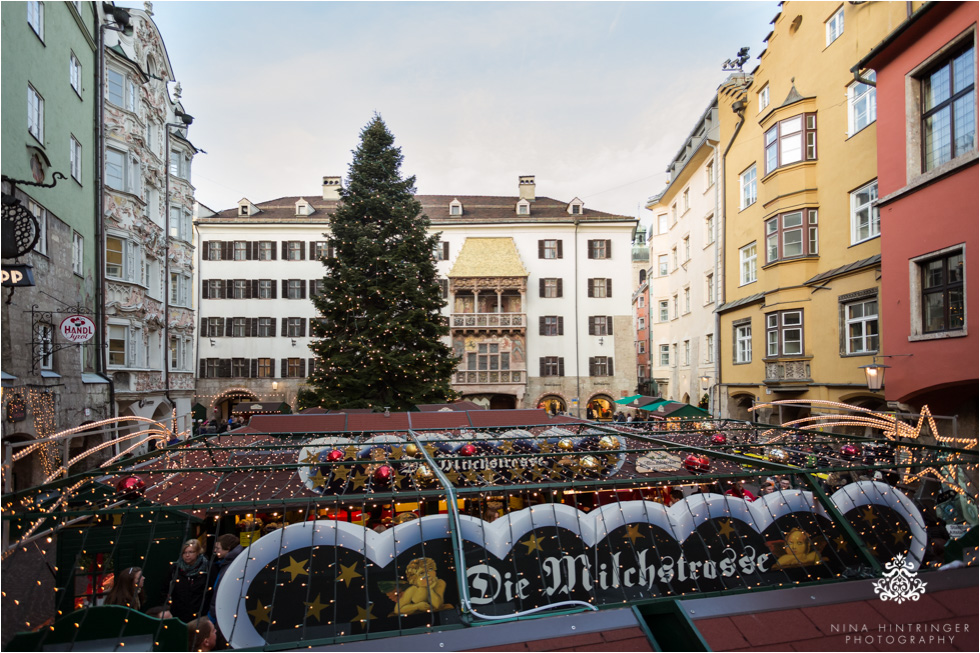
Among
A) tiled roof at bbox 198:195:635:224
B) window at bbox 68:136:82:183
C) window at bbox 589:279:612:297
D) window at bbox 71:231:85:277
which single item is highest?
tiled roof at bbox 198:195:635:224

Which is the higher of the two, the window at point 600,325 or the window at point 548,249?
the window at point 548,249

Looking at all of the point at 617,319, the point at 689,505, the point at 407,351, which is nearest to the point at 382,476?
the point at 689,505

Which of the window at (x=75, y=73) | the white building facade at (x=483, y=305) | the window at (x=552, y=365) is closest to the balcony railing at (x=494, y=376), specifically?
the white building facade at (x=483, y=305)

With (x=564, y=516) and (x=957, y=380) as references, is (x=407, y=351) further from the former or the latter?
(x=564, y=516)

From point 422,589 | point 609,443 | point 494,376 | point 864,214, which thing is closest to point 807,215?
point 864,214

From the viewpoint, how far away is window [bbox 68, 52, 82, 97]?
55.4 feet

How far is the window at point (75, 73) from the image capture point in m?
16.9

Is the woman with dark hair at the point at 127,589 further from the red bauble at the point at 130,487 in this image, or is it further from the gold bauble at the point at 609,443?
the gold bauble at the point at 609,443

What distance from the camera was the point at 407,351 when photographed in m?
25.3

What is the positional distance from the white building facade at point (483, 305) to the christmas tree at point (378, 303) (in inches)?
414

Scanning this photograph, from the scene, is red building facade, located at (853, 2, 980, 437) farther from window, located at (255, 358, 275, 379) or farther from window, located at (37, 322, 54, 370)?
window, located at (255, 358, 275, 379)

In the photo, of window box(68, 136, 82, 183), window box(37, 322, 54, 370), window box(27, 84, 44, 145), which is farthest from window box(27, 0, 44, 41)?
window box(37, 322, 54, 370)

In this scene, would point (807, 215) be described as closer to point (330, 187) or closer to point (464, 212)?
point (464, 212)

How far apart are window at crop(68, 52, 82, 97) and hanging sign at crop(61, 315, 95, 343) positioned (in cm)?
793
